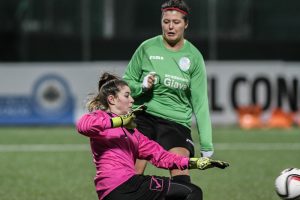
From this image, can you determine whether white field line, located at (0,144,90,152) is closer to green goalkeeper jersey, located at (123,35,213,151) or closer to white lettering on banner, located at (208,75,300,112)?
white lettering on banner, located at (208,75,300,112)

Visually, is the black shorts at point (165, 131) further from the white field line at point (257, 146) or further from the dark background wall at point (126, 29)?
the dark background wall at point (126, 29)

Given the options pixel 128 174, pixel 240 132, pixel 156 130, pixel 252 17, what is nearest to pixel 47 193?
pixel 156 130

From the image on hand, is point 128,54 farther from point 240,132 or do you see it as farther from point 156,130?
point 156,130

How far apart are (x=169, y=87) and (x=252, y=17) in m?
15.8

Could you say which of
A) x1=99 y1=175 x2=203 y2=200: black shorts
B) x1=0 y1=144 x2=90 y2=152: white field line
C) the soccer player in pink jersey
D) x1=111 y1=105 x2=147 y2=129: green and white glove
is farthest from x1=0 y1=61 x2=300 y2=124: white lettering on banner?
x1=111 y1=105 x2=147 y2=129: green and white glove

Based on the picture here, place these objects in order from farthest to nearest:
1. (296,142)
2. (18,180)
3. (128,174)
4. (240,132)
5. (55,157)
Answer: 1. (240,132)
2. (296,142)
3. (55,157)
4. (18,180)
5. (128,174)

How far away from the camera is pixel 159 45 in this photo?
809 cm

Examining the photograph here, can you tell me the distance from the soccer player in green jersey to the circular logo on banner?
1124 centimetres

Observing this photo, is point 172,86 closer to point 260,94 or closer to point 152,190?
point 152,190

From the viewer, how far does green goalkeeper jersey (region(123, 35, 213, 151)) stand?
26.1 feet

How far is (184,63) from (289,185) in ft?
4.92

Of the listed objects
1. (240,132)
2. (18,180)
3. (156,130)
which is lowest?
(240,132)

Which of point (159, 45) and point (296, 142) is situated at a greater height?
point (159, 45)

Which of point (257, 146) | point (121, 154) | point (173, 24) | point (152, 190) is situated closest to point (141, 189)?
point (152, 190)
